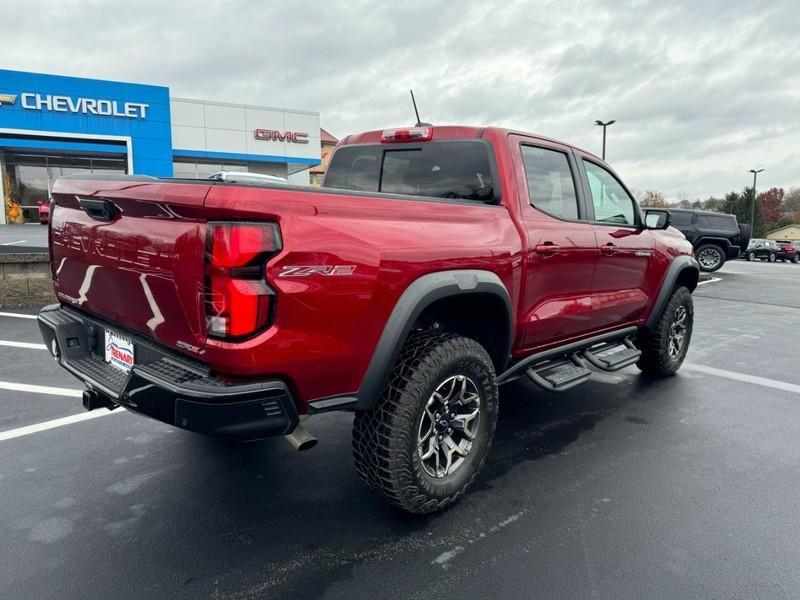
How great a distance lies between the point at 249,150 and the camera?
33.8m

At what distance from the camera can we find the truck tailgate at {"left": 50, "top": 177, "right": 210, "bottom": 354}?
208 centimetres

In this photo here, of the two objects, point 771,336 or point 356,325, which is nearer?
point 356,325

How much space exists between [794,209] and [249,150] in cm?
10140

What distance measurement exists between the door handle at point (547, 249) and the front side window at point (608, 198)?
820 millimetres

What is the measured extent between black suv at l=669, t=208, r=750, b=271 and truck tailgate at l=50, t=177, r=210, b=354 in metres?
17.0

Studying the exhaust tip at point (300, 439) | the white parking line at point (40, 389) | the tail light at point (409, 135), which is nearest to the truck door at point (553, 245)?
the tail light at point (409, 135)

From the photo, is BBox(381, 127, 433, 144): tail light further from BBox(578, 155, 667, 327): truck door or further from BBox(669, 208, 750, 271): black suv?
BBox(669, 208, 750, 271): black suv

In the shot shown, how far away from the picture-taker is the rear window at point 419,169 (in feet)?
10.9

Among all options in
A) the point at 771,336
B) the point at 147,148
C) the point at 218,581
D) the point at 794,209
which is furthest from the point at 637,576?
the point at 794,209

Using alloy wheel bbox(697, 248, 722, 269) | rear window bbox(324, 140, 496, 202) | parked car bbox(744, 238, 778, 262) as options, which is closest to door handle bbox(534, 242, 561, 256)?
rear window bbox(324, 140, 496, 202)

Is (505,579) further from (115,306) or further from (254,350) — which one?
(115,306)

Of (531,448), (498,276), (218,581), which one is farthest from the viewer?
(531,448)

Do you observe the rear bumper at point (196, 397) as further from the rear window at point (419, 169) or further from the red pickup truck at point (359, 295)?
the rear window at point (419, 169)

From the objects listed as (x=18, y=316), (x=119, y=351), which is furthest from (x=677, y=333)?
(x=18, y=316)
